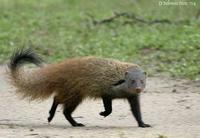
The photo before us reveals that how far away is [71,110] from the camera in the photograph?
8.82m

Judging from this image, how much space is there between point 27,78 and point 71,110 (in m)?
0.65

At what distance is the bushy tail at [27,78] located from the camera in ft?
28.9

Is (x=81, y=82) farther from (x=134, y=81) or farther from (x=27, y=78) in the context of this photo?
(x=27, y=78)

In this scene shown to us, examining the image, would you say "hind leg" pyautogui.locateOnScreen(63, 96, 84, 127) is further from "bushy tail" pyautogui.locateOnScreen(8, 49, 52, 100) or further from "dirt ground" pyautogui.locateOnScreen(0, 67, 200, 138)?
"bushy tail" pyautogui.locateOnScreen(8, 49, 52, 100)

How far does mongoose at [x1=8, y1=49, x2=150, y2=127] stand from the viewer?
8.67 meters

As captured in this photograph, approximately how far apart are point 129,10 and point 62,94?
407 inches

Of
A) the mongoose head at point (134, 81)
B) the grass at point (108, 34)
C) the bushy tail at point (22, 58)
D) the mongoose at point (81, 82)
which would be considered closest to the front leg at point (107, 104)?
the mongoose at point (81, 82)

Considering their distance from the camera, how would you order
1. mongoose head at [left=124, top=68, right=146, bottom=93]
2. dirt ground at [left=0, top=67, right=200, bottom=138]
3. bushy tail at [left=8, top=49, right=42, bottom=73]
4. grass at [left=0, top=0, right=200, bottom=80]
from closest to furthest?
dirt ground at [left=0, top=67, right=200, bottom=138]
mongoose head at [left=124, top=68, right=146, bottom=93]
bushy tail at [left=8, top=49, right=42, bottom=73]
grass at [left=0, top=0, right=200, bottom=80]

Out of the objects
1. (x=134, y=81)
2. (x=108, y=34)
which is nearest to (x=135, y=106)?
(x=134, y=81)

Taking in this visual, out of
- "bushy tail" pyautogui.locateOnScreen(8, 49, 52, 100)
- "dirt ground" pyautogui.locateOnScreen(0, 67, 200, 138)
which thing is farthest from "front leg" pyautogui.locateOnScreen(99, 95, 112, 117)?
"bushy tail" pyautogui.locateOnScreen(8, 49, 52, 100)

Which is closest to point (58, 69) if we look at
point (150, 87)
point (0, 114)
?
point (0, 114)

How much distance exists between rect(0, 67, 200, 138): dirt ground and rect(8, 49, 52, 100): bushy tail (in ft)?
1.15

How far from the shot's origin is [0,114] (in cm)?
958

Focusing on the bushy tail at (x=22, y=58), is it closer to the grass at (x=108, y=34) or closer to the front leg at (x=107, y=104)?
the front leg at (x=107, y=104)
